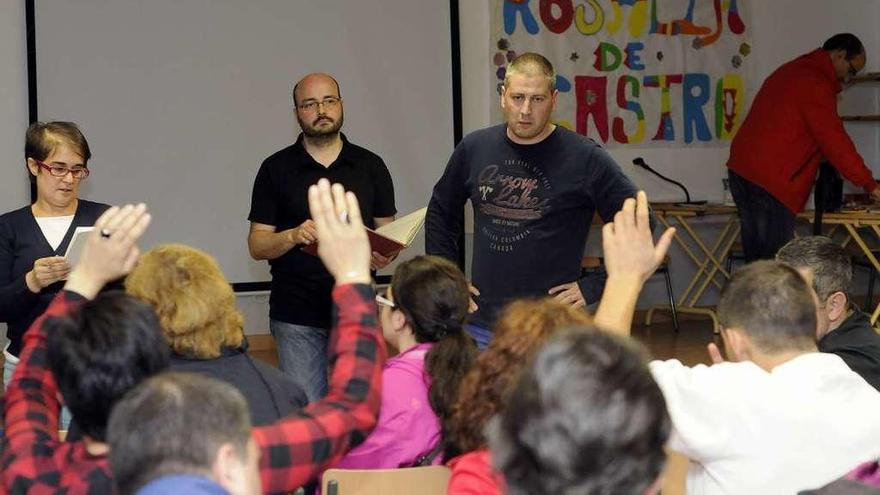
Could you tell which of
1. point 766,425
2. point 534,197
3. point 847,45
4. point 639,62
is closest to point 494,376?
point 766,425

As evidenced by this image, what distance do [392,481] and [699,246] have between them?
19.6ft

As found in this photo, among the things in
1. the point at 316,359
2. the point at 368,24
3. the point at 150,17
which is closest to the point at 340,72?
the point at 368,24

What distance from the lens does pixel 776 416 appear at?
1.94m

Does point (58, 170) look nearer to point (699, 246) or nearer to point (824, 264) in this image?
point (824, 264)

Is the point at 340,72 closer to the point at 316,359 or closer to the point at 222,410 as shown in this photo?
the point at 316,359

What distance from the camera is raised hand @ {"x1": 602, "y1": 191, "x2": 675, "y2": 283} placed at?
203cm

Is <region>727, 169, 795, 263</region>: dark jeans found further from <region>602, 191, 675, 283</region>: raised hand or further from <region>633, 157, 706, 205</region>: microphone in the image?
<region>602, 191, 675, 283</region>: raised hand

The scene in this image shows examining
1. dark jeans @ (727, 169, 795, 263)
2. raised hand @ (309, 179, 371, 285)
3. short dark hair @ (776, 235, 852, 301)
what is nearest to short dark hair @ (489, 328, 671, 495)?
raised hand @ (309, 179, 371, 285)

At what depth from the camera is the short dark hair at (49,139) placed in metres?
3.26

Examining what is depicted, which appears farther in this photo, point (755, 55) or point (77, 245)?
point (755, 55)

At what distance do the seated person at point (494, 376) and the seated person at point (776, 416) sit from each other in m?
0.21

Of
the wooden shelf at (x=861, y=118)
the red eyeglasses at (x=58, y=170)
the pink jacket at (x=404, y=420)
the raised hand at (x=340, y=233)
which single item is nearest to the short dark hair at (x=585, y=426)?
the raised hand at (x=340, y=233)

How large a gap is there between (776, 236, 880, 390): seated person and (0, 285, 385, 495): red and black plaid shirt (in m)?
1.52

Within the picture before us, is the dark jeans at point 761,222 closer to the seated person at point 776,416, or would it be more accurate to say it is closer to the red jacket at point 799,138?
the red jacket at point 799,138
